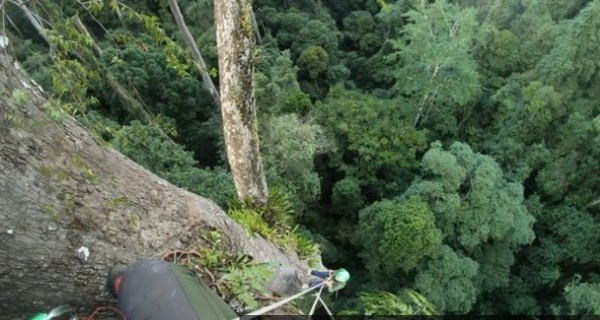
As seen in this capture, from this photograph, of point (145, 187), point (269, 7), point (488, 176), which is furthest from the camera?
point (269, 7)

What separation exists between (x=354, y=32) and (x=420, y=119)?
698 centimetres

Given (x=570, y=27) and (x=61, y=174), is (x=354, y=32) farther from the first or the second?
(x=61, y=174)

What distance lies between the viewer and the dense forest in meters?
13.9

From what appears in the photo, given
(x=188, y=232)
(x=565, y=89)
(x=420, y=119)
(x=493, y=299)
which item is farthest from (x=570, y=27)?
(x=188, y=232)

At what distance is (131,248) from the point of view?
2.86 metres

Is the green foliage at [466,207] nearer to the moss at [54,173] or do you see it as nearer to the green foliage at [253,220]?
the green foliage at [253,220]

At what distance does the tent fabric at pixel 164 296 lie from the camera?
2369mm

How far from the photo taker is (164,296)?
242 cm

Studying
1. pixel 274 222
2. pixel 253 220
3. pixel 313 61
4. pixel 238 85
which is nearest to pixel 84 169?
pixel 238 85

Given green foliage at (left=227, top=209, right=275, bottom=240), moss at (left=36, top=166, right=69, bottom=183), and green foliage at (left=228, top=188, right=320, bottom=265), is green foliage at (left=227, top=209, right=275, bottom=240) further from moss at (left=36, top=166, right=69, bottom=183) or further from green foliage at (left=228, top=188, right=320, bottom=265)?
moss at (left=36, top=166, right=69, bottom=183)

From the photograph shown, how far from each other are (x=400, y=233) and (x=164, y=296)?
11.7 m

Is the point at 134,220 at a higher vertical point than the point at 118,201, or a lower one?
lower

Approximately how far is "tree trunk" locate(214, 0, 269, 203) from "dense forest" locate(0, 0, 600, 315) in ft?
22.5

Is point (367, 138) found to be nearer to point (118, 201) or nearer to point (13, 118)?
point (118, 201)
